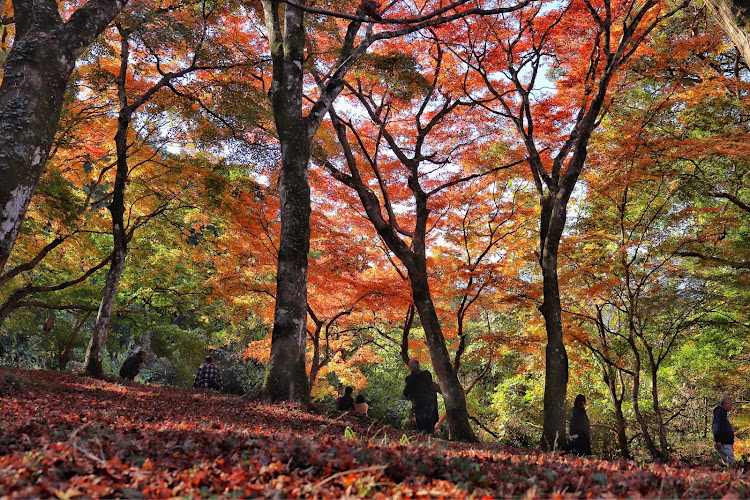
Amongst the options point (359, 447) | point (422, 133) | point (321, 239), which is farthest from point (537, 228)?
point (359, 447)

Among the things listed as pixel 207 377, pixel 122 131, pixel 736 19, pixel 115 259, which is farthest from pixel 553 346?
pixel 122 131

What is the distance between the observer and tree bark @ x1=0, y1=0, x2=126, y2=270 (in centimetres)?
441

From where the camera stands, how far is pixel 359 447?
2.87 metres

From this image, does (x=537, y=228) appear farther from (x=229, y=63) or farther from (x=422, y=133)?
(x=229, y=63)

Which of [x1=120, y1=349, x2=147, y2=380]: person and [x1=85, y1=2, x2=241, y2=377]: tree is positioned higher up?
[x1=85, y1=2, x2=241, y2=377]: tree

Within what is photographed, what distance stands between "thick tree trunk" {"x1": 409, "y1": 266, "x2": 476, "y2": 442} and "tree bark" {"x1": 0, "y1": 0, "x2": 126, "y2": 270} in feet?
22.3

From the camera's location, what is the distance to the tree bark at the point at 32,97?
441 centimetres

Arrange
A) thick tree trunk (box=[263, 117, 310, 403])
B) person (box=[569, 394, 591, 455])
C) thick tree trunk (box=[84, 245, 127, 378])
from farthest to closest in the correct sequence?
thick tree trunk (box=[84, 245, 127, 378])
person (box=[569, 394, 591, 455])
thick tree trunk (box=[263, 117, 310, 403])

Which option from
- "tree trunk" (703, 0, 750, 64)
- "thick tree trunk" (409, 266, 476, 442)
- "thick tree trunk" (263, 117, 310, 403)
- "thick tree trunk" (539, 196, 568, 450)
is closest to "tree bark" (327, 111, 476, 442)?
"thick tree trunk" (409, 266, 476, 442)

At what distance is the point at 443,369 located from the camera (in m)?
9.59

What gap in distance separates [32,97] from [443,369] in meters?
7.90

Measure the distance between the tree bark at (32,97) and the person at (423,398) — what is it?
23.0 feet

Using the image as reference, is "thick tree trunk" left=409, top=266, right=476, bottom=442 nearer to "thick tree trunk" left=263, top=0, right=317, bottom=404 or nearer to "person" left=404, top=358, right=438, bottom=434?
"person" left=404, top=358, right=438, bottom=434

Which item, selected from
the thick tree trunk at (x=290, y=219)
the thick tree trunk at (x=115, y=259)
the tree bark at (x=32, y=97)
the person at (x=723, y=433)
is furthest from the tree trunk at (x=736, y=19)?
the thick tree trunk at (x=115, y=259)
